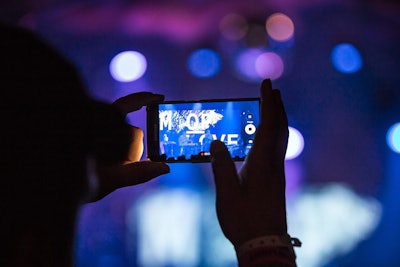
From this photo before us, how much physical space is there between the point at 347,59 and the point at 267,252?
38.2 inches

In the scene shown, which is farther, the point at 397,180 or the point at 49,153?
the point at 397,180

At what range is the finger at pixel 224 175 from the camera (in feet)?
1.43

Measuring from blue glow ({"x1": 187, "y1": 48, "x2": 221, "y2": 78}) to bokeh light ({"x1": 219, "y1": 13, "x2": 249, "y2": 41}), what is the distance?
0.25ft

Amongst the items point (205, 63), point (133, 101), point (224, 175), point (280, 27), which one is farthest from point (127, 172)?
point (280, 27)

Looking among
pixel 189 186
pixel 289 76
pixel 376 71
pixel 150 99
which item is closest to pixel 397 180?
pixel 376 71

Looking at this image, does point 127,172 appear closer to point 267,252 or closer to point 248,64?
point 267,252

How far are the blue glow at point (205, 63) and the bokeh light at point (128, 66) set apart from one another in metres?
0.17

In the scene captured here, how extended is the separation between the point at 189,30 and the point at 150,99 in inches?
16.3

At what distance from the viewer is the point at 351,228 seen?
3.82 ft

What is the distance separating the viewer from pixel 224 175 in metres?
0.45

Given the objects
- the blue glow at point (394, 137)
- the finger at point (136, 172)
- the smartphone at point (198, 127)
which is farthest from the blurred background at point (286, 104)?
the finger at point (136, 172)

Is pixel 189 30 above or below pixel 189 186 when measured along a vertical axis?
above

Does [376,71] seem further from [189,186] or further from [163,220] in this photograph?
[163,220]

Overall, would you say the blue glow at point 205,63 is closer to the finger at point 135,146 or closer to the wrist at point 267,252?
the finger at point 135,146
